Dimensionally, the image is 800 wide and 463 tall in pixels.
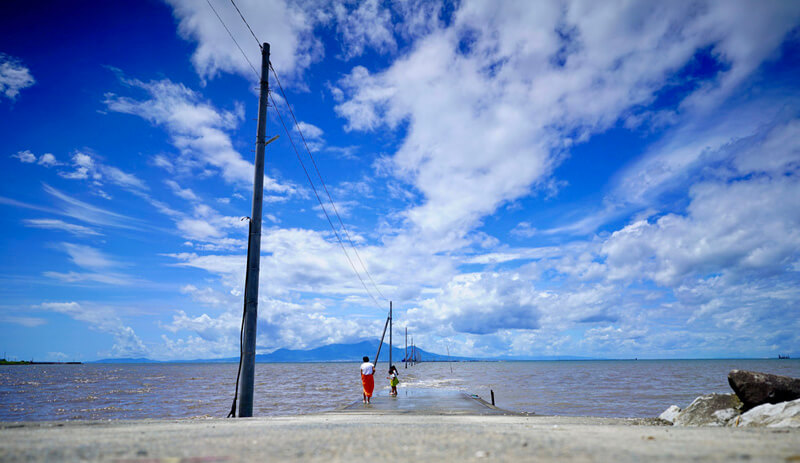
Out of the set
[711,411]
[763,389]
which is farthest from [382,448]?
[763,389]

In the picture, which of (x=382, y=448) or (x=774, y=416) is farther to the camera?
(x=774, y=416)

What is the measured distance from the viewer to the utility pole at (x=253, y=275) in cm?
1177

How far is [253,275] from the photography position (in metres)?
12.5

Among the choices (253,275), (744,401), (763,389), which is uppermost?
(253,275)

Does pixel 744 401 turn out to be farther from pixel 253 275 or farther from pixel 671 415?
pixel 253 275

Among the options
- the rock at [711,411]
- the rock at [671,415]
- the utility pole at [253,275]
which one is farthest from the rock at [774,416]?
the utility pole at [253,275]

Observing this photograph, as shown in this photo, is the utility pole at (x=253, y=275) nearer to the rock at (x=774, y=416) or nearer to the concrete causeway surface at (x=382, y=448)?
the concrete causeway surface at (x=382, y=448)

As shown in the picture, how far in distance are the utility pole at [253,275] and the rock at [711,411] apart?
13.0 metres

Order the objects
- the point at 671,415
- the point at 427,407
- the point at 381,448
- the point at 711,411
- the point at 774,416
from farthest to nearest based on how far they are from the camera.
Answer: the point at 427,407 → the point at 671,415 → the point at 711,411 → the point at 774,416 → the point at 381,448

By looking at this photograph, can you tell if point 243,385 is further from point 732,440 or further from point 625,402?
point 625,402

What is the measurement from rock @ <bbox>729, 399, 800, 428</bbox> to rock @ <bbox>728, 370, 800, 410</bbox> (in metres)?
1.17

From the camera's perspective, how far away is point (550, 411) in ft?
79.3

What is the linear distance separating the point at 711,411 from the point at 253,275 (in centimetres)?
1446

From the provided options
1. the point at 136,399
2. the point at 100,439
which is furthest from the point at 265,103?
the point at 136,399
